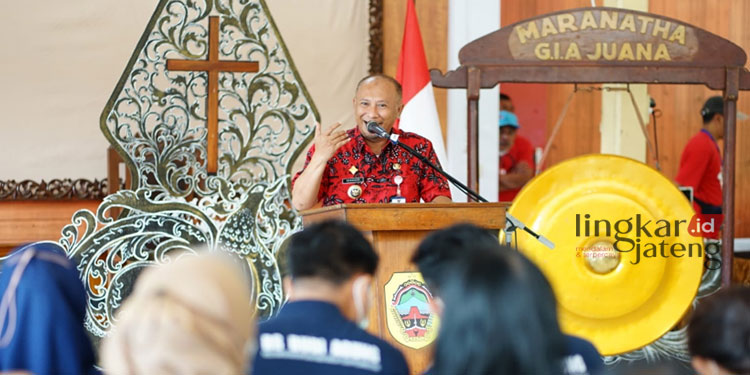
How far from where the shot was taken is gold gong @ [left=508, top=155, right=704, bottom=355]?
15.4ft

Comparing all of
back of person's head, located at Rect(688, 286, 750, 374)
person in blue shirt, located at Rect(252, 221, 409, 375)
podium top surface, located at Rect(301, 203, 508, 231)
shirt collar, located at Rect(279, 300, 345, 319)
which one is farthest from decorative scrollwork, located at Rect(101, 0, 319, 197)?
back of person's head, located at Rect(688, 286, 750, 374)

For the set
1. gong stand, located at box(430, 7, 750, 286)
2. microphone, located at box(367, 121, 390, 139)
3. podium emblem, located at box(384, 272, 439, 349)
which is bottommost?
podium emblem, located at box(384, 272, 439, 349)

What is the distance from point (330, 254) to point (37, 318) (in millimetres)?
642

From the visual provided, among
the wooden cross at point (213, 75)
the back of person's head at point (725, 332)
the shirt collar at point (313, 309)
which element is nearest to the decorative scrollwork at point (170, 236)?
the wooden cross at point (213, 75)

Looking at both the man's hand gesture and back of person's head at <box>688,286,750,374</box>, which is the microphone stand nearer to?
the man's hand gesture

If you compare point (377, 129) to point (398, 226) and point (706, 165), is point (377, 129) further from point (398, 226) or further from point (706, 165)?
point (706, 165)

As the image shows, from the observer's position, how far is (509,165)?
7160 millimetres

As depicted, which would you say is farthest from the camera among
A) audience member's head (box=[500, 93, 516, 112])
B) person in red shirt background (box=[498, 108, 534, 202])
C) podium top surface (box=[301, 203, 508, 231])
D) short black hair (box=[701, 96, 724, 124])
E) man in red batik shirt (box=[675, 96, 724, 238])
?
audience member's head (box=[500, 93, 516, 112])

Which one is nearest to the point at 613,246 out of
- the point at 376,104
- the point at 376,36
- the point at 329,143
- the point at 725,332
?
the point at 376,104

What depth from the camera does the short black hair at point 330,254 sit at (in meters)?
2.28

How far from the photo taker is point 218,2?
4.98m

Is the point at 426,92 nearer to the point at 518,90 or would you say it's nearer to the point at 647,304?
the point at 647,304

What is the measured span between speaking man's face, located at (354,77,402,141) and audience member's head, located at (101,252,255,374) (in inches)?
106

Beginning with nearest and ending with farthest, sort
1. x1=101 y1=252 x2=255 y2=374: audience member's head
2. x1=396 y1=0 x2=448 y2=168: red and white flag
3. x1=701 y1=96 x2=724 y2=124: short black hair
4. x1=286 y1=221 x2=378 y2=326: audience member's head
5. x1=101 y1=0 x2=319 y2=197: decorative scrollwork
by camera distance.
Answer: x1=101 y1=252 x2=255 y2=374: audience member's head
x1=286 y1=221 x2=378 y2=326: audience member's head
x1=101 y1=0 x2=319 y2=197: decorative scrollwork
x1=396 y1=0 x2=448 y2=168: red and white flag
x1=701 y1=96 x2=724 y2=124: short black hair
